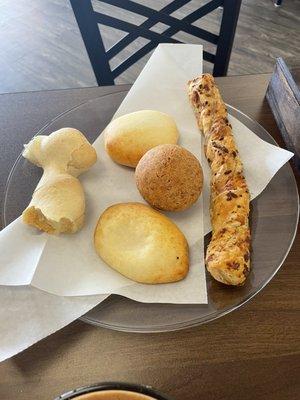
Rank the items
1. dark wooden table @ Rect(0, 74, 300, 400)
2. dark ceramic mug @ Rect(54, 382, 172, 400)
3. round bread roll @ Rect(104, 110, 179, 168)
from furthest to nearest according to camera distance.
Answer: round bread roll @ Rect(104, 110, 179, 168) → dark wooden table @ Rect(0, 74, 300, 400) → dark ceramic mug @ Rect(54, 382, 172, 400)

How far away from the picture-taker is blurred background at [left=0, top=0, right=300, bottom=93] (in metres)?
1.41

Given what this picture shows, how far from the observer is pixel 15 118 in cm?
57

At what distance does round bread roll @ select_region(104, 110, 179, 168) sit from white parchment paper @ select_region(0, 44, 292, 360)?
25 mm

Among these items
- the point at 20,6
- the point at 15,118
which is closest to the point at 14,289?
the point at 15,118

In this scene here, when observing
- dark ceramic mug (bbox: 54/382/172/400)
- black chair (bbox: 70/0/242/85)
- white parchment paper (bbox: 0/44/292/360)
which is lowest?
white parchment paper (bbox: 0/44/292/360)

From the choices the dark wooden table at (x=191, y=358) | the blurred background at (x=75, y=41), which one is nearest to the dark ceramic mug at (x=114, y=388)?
the dark wooden table at (x=191, y=358)

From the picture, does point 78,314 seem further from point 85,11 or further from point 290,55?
point 290,55

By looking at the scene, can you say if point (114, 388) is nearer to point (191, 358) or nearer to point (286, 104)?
point (191, 358)

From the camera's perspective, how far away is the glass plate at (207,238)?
1.17 feet

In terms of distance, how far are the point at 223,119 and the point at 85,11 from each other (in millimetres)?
370

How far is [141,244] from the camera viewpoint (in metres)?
0.40

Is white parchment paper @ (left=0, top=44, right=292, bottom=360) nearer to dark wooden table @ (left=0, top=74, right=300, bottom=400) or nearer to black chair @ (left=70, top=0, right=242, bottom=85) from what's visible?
dark wooden table @ (left=0, top=74, right=300, bottom=400)

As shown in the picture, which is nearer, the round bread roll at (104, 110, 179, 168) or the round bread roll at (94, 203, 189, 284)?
the round bread roll at (94, 203, 189, 284)

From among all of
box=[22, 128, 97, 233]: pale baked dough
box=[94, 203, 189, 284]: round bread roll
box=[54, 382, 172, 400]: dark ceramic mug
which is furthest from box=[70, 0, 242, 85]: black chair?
box=[54, 382, 172, 400]: dark ceramic mug
